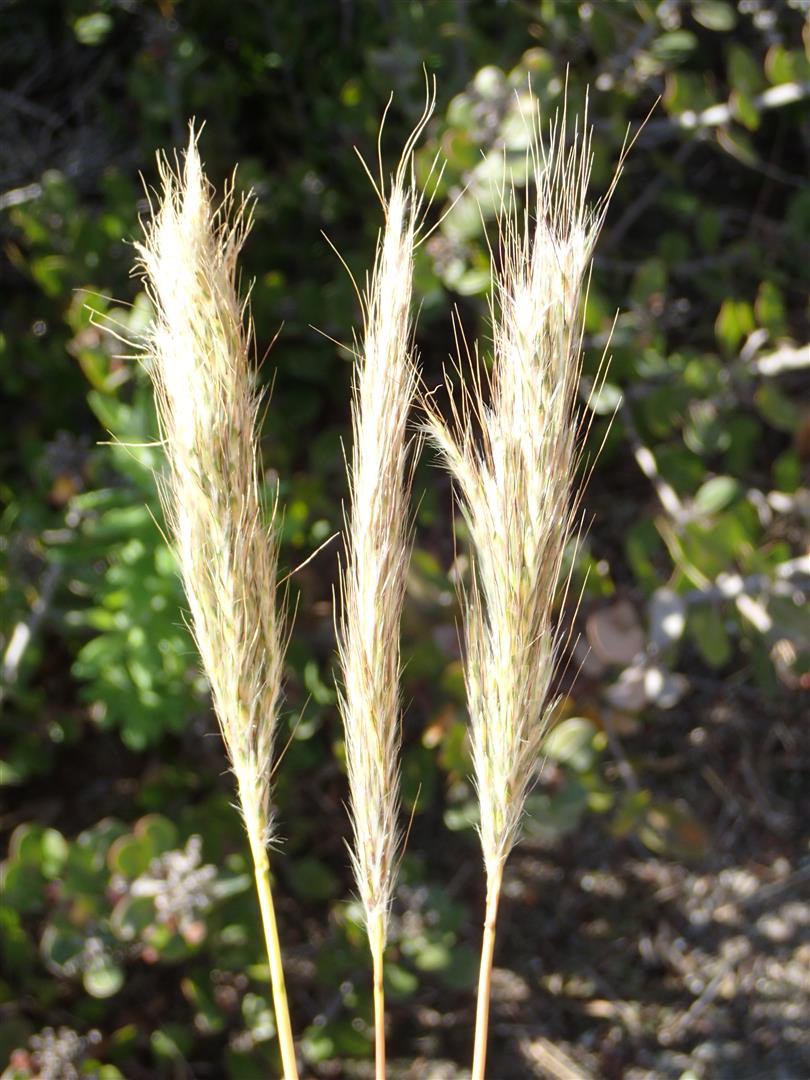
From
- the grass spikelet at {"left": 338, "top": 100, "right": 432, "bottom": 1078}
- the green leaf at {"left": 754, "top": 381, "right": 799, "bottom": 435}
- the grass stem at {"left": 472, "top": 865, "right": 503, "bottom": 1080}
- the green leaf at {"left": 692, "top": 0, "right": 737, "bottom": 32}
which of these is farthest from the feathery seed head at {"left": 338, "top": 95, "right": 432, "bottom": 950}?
the green leaf at {"left": 692, "top": 0, "right": 737, "bottom": 32}

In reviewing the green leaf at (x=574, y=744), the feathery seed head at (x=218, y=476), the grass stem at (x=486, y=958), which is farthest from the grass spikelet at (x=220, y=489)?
the green leaf at (x=574, y=744)

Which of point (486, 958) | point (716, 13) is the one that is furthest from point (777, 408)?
point (486, 958)

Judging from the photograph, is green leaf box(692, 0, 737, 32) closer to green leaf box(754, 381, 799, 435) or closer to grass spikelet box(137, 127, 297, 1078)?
green leaf box(754, 381, 799, 435)

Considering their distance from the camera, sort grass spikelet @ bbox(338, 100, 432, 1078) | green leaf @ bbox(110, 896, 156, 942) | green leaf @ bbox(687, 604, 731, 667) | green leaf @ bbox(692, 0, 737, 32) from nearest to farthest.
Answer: grass spikelet @ bbox(338, 100, 432, 1078) < green leaf @ bbox(110, 896, 156, 942) < green leaf @ bbox(687, 604, 731, 667) < green leaf @ bbox(692, 0, 737, 32)

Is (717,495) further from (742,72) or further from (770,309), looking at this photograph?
(742,72)

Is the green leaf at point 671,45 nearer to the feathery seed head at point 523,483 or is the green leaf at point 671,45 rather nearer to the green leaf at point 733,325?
the green leaf at point 733,325

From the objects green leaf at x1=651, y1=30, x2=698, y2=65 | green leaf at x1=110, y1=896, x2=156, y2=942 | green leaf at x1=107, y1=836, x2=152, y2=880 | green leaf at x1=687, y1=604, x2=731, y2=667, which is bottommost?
green leaf at x1=110, y1=896, x2=156, y2=942

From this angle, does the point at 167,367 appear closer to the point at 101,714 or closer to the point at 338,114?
the point at 101,714
